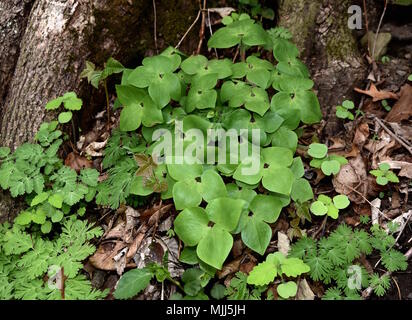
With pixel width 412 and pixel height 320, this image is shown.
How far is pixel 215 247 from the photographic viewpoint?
2.00 m

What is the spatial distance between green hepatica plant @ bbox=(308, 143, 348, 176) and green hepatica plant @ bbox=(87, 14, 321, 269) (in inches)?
5.5

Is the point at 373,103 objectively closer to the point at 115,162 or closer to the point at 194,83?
the point at 194,83

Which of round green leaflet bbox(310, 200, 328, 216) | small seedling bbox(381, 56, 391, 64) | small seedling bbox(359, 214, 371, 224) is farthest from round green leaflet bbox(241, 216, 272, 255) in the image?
small seedling bbox(381, 56, 391, 64)

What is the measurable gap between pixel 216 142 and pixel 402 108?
1.29m

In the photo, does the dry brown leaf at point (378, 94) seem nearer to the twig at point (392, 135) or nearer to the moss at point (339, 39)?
the twig at point (392, 135)

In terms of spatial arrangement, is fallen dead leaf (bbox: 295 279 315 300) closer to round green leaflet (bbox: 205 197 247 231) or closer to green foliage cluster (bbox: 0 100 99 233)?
round green leaflet (bbox: 205 197 247 231)

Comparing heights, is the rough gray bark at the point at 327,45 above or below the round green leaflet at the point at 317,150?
above

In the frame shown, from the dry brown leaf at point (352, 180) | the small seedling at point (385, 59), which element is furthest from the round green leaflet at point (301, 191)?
the small seedling at point (385, 59)

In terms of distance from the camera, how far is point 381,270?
6.90 feet

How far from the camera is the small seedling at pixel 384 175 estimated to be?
231cm

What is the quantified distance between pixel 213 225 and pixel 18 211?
1244 millimetres

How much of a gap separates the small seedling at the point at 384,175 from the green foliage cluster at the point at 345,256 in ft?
0.95

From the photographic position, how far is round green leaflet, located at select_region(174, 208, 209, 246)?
2.05 meters
